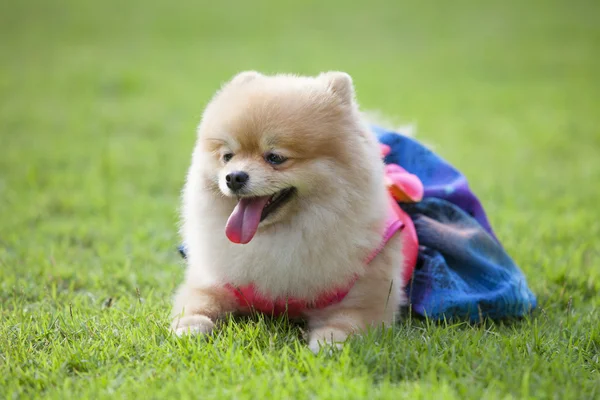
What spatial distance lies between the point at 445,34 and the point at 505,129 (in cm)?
1017

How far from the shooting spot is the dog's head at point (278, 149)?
2.95 m

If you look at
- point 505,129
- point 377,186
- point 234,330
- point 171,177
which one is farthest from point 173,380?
point 505,129

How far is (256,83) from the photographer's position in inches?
126

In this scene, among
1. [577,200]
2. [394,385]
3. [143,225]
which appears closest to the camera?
[394,385]

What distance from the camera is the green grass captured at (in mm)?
2695

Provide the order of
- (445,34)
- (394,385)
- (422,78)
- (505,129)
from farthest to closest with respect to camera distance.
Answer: (445,34), (422,78), (505,129), (394,385)

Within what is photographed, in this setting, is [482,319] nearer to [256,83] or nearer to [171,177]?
[256,83]

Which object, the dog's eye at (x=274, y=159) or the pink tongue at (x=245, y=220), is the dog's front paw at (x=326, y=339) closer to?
the pink tongue at (x=245, y=220)

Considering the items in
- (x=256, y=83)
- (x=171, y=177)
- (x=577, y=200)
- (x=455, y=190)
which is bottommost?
(x=171, y=177)

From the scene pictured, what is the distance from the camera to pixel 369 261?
3.16m

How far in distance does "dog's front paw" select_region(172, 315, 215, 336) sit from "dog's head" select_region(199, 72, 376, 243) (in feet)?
1.38

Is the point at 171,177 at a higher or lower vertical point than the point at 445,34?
lower

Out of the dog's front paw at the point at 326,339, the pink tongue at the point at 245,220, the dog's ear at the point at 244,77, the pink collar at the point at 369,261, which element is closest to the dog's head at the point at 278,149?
the pink tongue at the point at 245,220

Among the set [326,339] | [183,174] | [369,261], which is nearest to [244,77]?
[369,261]
